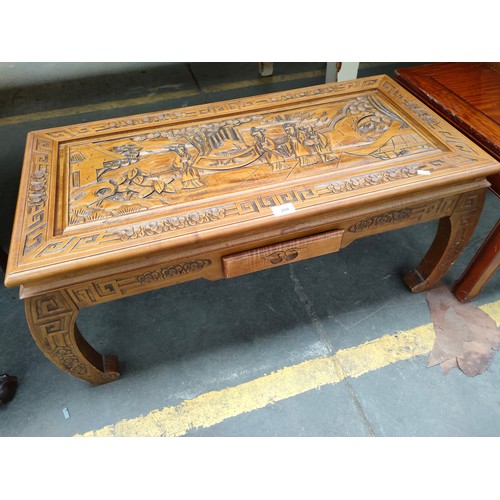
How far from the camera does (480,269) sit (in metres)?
1.61

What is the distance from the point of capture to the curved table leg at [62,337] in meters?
1.13

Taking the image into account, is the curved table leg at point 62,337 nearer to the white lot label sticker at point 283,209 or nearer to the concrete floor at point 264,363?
the concrete floor at point 264,363

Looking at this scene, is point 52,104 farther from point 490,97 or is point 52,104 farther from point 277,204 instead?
point 490,97

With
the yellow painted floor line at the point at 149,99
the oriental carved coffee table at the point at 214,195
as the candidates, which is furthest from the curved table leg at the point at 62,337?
the yellow painted floor line at the point at 149,99

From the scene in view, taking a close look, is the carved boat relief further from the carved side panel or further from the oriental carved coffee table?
the carved side panel

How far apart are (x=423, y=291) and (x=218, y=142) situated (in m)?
1.19

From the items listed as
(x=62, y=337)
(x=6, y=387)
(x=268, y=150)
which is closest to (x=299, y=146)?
(x=268, y=150)

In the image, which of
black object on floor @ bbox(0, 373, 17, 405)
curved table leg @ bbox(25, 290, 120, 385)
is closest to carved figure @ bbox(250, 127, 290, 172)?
curved table leg @ bbox(25, 290, 120, 385)

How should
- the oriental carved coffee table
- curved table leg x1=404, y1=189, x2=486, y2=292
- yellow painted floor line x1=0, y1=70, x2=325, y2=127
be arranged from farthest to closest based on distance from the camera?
1. yellow painted floor line x1=0, y1=70, x2=325, y2=127
2. curved table leg x1=404, y1=189, x2=486, y2=292
3. the oriental carved coffee table

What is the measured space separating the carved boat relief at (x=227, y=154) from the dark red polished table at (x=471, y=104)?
237 millimetres

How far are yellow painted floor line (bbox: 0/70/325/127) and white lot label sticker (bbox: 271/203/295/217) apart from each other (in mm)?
2331

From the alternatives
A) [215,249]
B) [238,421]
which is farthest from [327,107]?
[238,421]

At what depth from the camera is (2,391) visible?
4.81 feet

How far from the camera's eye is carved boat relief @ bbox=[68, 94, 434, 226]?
4.13ft
